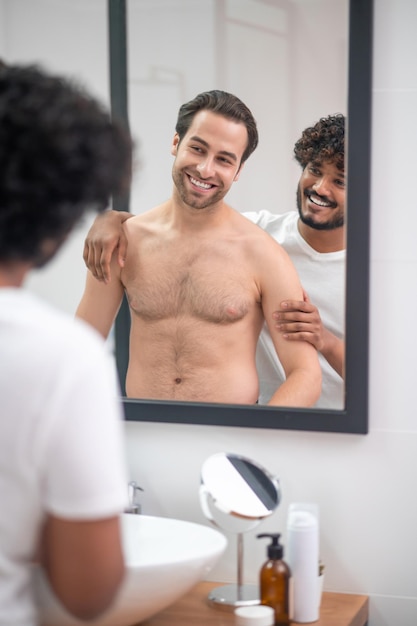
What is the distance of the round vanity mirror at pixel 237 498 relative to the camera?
1670 mm

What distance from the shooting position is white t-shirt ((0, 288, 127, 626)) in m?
0.85

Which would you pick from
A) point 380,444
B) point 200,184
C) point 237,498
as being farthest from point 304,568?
point 200,184

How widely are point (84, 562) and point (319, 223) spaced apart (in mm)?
1035

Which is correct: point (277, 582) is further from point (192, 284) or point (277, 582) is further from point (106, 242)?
point (106, 242)

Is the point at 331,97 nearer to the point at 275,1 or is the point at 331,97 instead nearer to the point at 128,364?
the point at 275,1

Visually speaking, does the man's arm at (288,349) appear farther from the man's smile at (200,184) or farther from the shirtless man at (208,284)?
the man's smile at (200,184)

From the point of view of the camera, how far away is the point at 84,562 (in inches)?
34.7

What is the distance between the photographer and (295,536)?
162cm

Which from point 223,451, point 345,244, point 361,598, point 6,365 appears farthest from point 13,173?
point 361,598

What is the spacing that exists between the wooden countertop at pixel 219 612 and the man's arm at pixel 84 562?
0.74 m

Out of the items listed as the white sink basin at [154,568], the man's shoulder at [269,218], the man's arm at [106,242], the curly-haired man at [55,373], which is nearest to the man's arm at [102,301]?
the man's arm at [106,242]

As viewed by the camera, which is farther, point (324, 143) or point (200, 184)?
point (200, 184)

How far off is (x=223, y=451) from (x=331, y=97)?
760 mm

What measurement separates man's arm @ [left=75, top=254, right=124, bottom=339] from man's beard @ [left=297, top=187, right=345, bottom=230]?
16.7 inches
